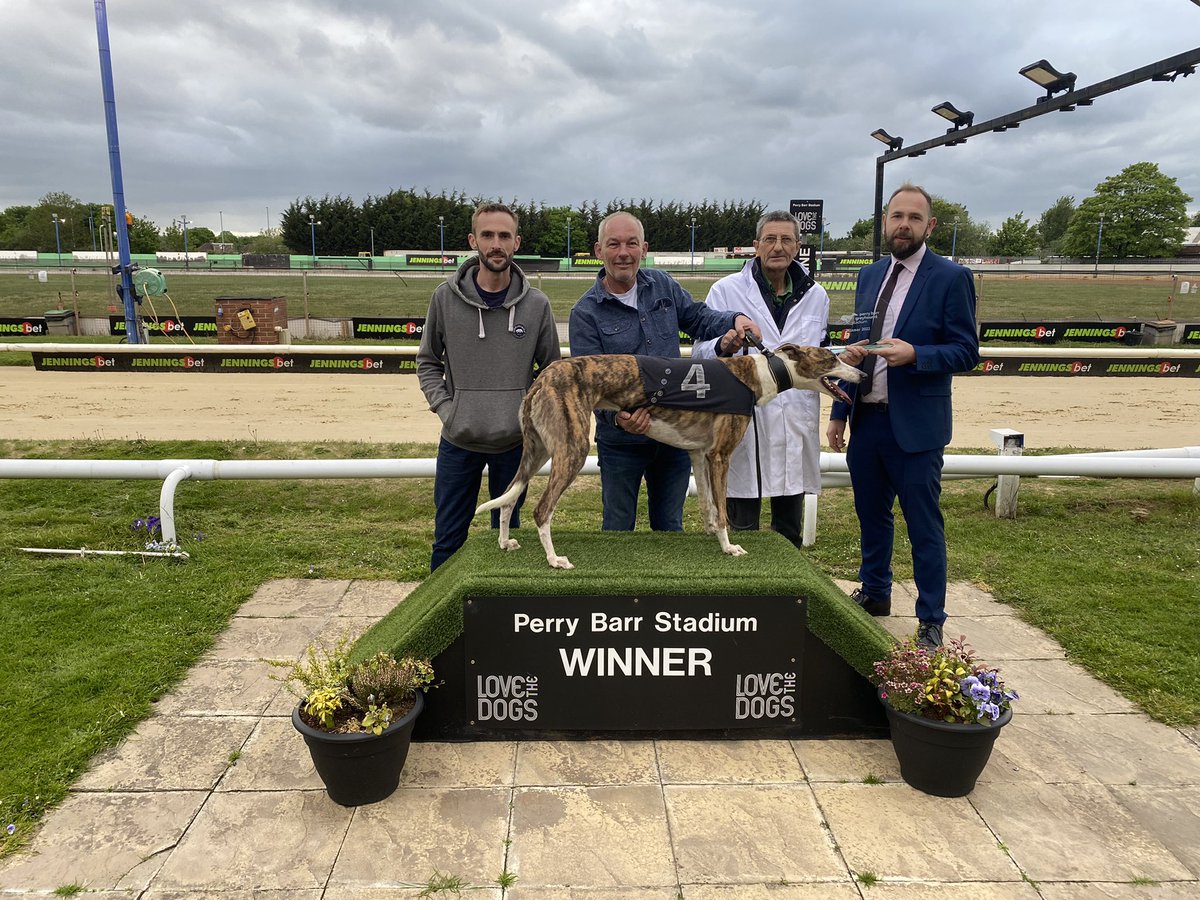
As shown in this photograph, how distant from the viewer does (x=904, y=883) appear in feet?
8.92

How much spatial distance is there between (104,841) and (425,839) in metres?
1.25

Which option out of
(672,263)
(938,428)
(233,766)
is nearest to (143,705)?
(233,766)

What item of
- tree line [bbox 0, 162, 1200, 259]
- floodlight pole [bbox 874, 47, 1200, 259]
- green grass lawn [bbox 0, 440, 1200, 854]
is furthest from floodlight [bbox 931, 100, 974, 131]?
tree line [bbox 0, 162, 1200, 259]

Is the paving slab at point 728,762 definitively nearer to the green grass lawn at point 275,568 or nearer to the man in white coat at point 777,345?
the green grass lawn at point 275,568

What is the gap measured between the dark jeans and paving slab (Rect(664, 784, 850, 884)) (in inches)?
67.2

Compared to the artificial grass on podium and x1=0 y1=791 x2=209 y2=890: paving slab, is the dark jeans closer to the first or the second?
the artificial grass on podium

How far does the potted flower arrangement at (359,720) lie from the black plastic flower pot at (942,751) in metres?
2.11

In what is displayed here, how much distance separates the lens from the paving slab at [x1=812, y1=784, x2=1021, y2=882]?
9.14 ft

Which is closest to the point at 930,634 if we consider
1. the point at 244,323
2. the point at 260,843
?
the point at 260,843

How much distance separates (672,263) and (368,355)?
45.1 m

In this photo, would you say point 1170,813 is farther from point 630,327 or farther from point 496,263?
point 496,263

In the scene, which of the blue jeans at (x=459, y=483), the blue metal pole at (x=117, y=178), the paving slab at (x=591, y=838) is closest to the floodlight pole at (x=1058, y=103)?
the blue jeans at (x=459, y=483)

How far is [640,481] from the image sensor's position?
430 centimetres

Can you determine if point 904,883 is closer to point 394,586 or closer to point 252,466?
point 394,586
